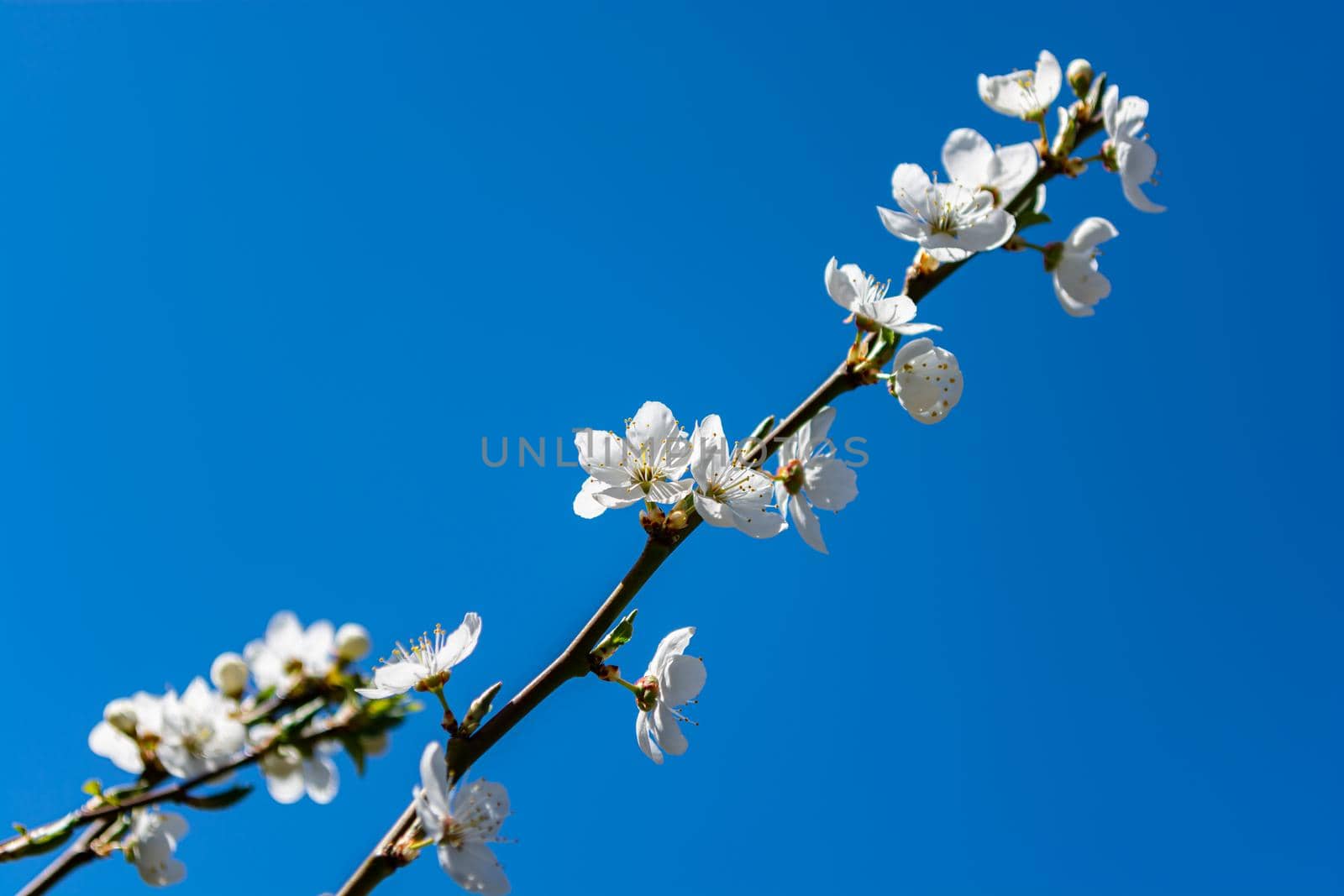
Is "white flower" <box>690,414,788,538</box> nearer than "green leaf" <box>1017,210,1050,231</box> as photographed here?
Yes

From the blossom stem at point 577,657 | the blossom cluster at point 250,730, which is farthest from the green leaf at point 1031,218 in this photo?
the blossom cluster at point 250,730

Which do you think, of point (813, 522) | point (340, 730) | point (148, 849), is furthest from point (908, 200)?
point (148, 849)

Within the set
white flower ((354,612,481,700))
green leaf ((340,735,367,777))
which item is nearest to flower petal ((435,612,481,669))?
white flower ((354,612,481,700))

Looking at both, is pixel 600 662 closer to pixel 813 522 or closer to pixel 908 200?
pixel 813 522

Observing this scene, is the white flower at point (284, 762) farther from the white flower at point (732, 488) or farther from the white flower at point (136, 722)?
the white flower at point (732, 488)

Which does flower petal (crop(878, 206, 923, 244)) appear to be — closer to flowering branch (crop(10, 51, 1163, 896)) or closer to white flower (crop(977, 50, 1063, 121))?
flowering branch (crop(10, 51, 1163, 896))

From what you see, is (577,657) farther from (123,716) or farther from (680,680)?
(123,716)
